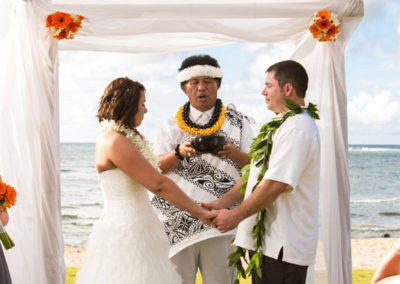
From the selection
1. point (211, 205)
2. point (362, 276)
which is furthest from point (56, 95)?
point (362, 276)

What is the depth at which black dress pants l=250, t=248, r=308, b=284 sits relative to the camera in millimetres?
2783

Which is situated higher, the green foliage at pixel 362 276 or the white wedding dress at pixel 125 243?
the white wedding dress at pixel 125 243

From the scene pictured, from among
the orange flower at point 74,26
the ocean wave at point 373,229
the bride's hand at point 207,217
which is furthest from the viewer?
the ocean wave at point 373,229

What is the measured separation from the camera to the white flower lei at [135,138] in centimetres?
293

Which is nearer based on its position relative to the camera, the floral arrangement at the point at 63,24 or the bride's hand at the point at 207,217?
the bride's hand at the point at 207,217

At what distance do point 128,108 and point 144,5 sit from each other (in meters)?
1.09

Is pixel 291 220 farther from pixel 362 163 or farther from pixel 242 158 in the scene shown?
pixel 362 163

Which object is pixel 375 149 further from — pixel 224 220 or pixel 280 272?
pixel 280 272

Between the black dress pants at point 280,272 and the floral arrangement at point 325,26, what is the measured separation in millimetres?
1722

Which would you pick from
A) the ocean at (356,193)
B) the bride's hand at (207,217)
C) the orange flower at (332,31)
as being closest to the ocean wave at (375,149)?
the ocean at (356,193)

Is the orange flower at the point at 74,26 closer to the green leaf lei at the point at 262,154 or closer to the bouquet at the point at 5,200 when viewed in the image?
the bouquet at the point at 5,200

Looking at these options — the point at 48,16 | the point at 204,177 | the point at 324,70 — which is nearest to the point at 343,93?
the point at 324,70

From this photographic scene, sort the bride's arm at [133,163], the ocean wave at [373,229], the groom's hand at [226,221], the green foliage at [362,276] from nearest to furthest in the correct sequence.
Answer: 1. the bride's arm at [133,163]
2. the groom's hand at [226,221]
3. the green foliage at [362,276]
4. the ocean wave at [373,229]

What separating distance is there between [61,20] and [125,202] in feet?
4.93
